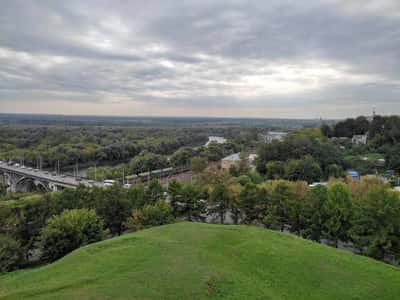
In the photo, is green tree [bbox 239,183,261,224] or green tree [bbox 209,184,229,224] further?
green tree [bbox 209,184,229,224]

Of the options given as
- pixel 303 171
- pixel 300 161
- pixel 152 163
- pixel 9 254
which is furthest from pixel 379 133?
pixel 9 254

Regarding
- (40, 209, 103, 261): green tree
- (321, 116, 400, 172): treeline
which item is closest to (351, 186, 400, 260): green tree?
(40, 209, 103, 261): green tree

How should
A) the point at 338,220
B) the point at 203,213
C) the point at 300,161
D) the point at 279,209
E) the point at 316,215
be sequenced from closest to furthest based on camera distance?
the point at 338,220
the point at 316,215
the point at 279,209
the point at 203,213
the point at 300,161

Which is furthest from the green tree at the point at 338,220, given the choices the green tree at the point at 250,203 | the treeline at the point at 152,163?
the treeline at the point at 152,163

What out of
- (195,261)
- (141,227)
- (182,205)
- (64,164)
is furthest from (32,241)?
(64,164)

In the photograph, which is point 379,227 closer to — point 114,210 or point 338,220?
point 338,220

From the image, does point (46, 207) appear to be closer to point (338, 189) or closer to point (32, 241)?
point (32, 241)

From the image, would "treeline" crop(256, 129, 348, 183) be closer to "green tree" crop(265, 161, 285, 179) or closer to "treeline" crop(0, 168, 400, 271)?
"green tree" crop(265, 161, 285, 179)
